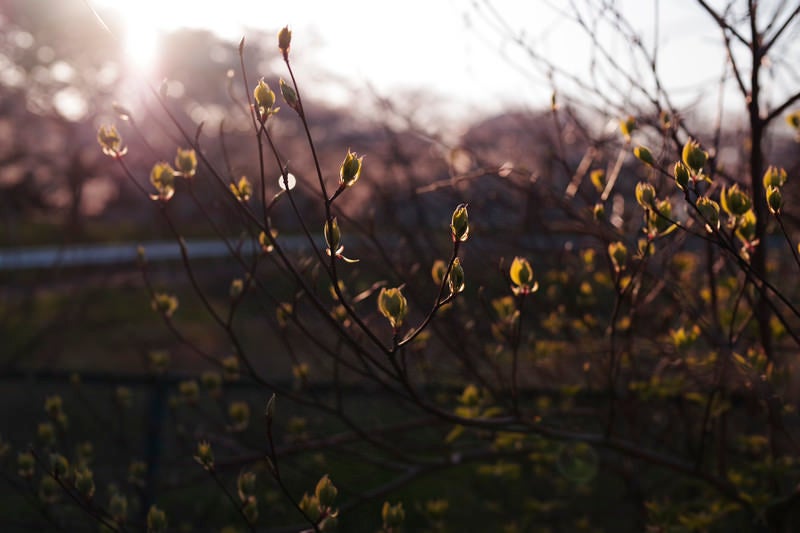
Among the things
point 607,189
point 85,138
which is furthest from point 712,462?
point 85,138

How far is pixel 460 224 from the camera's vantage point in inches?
48.3

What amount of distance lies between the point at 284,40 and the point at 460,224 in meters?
0.40

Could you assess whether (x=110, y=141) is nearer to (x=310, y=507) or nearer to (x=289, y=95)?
(x=289, y=95)

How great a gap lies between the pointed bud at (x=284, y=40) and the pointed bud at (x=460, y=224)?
14.2 inches

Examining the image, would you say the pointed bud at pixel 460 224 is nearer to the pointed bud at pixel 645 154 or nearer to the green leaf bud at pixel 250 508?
the pointed bud at pixel 645 154

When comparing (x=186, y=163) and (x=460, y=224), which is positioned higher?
(x=186, y=163)

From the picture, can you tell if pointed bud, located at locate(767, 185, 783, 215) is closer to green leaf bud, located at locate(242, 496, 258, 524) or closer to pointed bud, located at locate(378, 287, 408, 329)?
pointed bud, located at locate(378, 287, 408, 329)

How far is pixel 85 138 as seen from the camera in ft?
51.8

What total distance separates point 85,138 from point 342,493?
13788mm

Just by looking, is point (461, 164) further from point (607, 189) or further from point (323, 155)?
point (323, 155)

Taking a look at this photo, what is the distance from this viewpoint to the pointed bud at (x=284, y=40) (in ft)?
4.09

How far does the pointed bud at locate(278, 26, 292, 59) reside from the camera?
49.1 inches

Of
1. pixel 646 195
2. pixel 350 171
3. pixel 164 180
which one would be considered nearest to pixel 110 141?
pixel 164 180

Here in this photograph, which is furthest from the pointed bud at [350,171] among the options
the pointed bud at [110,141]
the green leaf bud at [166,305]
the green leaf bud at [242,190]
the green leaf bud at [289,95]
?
the green leaf bud at [166,305]
